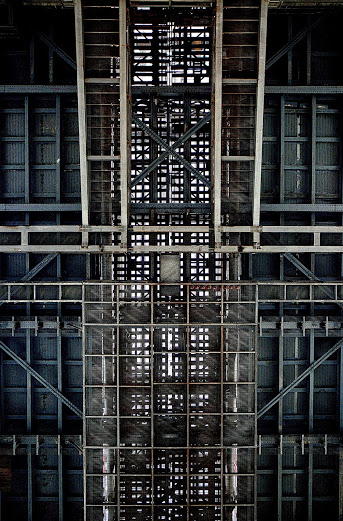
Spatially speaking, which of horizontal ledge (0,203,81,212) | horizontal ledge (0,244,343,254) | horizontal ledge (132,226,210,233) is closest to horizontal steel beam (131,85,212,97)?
horizontal ledge (0,203,81,212)

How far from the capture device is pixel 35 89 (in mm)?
13734

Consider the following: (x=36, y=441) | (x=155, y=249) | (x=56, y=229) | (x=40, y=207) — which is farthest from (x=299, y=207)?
(x=36, y=441)

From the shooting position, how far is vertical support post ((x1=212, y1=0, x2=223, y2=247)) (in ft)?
37.9

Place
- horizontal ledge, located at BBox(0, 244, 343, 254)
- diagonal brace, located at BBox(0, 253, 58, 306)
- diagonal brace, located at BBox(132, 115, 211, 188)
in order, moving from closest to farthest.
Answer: horizontal ledge, located at BBox(0, 244, 343, 254) < diagonal brace, located at BBox(132, 115, 211, 188) < diagonal brace, located at BBox(0, 253, 58, 306)

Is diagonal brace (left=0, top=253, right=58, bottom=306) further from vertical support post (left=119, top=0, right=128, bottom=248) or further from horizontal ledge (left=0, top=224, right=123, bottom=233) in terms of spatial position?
vertical support post (left=119, top=0, right=128, bottom=248)

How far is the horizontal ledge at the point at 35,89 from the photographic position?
1369 cm

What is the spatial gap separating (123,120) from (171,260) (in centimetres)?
442

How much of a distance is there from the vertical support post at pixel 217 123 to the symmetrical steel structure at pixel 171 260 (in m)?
0.05

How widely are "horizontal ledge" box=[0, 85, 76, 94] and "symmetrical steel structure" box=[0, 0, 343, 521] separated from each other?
0.12 ft

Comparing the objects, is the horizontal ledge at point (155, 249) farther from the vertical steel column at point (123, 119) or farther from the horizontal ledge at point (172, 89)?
the horizontal ledge at point (172, 89)

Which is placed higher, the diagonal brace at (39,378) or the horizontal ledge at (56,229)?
the horizontal ledge at (56,229)

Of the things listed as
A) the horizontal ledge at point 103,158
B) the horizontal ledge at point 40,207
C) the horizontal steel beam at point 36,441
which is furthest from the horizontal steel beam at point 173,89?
the horizontal steel beam at point 36,441

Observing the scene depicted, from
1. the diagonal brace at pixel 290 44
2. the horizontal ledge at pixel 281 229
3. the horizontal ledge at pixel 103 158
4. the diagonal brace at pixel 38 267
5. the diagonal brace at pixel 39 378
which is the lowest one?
the diagonal brace at pixel 39 378

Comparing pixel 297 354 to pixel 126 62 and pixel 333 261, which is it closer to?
pixel 333 261
